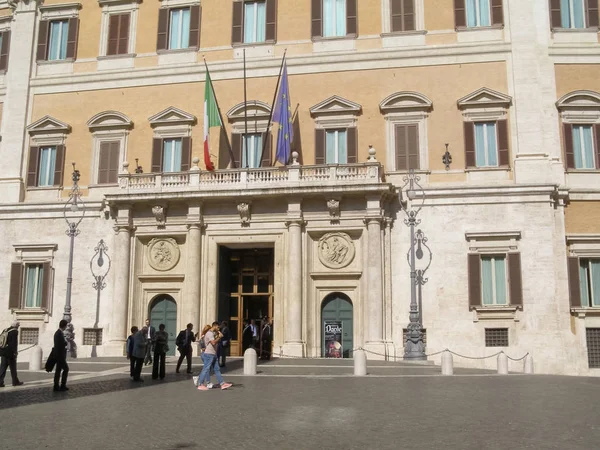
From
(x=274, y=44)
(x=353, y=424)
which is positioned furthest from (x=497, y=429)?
(x=274, y=44)

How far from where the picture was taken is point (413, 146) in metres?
24.5

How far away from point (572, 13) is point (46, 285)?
75.8ft

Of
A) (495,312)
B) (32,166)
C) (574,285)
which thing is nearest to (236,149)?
(32,166)

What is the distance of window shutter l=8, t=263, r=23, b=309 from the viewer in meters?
26.1

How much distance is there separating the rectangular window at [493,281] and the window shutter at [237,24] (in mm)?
13120

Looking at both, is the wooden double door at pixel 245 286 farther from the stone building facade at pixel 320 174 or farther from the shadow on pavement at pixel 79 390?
the shadow on pavement at pixel 79 390

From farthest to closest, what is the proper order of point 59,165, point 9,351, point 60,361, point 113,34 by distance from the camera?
point 113,34 < point 59,165 < point 9,351 < point 60,361

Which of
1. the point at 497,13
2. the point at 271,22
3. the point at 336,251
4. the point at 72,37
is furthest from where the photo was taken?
the point at 72,37

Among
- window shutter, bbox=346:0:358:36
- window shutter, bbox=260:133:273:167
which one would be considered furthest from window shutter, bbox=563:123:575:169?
window shutter, bbox=260:133:273:167

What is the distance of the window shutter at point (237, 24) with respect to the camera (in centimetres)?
2667

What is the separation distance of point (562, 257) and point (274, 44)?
13.8 meters

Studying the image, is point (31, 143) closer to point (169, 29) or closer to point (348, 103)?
point (169, 29)

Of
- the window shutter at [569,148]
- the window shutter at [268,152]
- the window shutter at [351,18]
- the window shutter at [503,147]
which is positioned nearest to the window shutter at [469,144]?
the window shutter at [503,147]

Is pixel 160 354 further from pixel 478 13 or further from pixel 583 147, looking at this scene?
pixel 478 13
